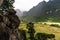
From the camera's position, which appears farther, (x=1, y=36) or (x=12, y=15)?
(x=12, y=15)

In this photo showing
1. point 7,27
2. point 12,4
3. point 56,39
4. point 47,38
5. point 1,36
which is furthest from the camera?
point 56,39

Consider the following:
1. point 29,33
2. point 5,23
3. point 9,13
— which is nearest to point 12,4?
point 29,33

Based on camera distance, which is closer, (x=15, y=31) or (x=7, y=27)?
(x=7, y=27)

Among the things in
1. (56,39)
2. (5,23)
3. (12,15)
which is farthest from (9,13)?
(56,39)

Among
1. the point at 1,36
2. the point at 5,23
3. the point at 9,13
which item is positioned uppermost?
the point at 9,13

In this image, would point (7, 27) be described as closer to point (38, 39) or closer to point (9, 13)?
point (9, 13)

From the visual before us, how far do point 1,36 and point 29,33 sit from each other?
2794 centimetres

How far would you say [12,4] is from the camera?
68250 mm

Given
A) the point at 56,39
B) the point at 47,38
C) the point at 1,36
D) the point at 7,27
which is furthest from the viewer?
the point at 56,39

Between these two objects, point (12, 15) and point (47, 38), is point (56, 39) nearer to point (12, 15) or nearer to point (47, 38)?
point (47, 38)

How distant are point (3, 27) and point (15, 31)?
22.4 ft

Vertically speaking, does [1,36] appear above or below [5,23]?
below

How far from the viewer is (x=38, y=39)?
229 feet

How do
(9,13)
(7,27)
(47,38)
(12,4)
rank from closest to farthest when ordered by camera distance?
(7,27) < (9,13) < (12,4) < (47,38)
